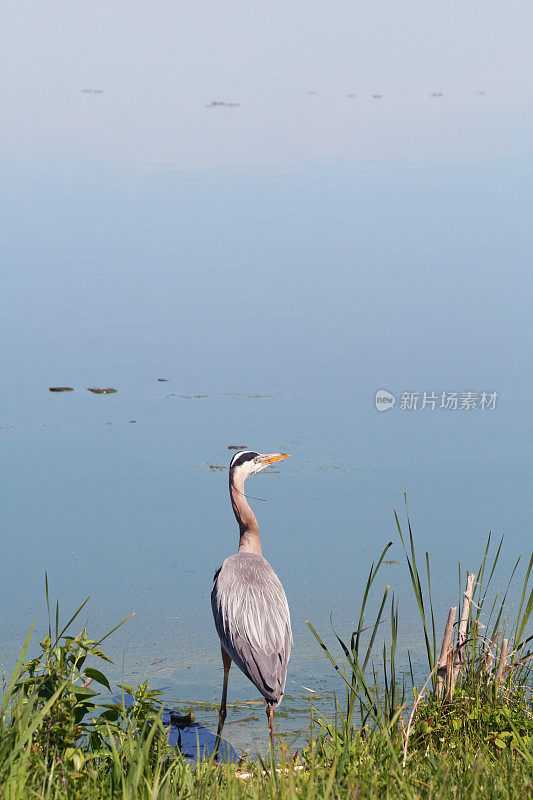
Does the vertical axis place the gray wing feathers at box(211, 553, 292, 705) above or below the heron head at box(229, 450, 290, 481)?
below

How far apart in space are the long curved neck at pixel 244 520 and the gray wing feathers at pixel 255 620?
23 centimetres

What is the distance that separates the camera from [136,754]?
2.38m

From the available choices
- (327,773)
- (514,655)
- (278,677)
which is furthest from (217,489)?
Result: (327,773)

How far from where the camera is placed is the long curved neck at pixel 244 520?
16.4 ft

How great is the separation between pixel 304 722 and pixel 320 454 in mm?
2841

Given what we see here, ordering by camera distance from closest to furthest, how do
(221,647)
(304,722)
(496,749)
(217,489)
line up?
(496,749), (304,722), (221,647), (217,489)

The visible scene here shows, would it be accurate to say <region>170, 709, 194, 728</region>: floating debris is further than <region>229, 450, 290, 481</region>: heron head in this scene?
No

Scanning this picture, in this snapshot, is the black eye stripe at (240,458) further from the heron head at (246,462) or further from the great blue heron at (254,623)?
the great blue heron at (254,623)

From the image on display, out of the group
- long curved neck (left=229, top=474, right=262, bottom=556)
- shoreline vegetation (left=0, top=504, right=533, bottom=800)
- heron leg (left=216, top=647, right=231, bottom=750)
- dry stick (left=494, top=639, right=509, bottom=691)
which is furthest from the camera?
long curved neck (left=229, top=474, right=262, bottom=556)

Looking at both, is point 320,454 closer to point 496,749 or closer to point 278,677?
point 278,677

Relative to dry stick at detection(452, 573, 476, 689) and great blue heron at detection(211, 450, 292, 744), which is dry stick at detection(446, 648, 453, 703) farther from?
great blue heron at detection(211, 450, 292, 744)

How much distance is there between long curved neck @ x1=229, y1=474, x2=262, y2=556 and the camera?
5.01 m

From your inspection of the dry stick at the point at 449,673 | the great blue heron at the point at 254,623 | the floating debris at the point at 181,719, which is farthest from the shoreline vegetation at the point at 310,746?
the floating debris at the point at 181,719

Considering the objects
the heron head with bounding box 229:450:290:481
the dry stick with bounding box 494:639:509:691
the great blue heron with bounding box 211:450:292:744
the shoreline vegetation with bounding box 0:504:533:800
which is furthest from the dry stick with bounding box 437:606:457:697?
the heron head with bounding box 229:450:290:481
